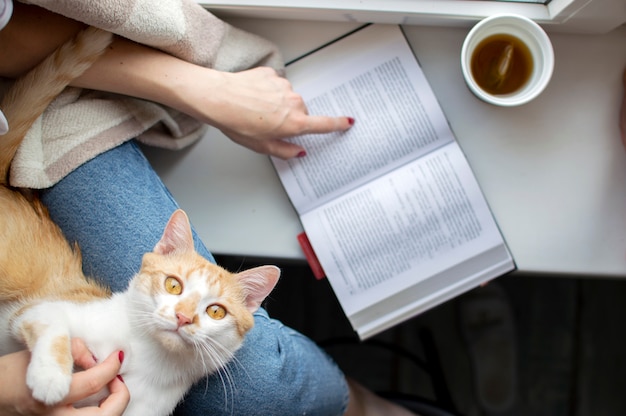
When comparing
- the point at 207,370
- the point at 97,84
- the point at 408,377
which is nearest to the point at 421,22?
the point at 97,84

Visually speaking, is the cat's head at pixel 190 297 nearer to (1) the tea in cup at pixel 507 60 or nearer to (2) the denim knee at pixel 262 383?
(2) the denim knee at pixel 262 383

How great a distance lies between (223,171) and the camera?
0.96 meters

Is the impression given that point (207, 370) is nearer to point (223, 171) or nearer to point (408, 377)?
point (223, 171)

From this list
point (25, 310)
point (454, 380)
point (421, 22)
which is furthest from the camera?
point (454, 380)

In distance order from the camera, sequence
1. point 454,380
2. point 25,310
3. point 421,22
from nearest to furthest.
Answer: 1. point 25,310
2. point 421,22
3. point 454,380

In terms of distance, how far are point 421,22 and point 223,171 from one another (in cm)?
41

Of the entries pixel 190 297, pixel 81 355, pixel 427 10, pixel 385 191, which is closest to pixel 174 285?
pixel 190 297

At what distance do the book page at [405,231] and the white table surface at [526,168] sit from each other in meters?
0.04

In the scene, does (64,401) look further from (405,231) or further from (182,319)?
(405,231)

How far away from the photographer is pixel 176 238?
0.80m

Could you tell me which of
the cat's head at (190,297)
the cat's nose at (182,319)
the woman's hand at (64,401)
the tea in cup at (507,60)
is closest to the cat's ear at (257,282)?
the cat's head at (190,297)

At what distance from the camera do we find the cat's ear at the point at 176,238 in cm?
78

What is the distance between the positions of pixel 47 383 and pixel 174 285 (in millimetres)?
192

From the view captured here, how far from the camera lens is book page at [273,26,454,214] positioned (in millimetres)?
936
